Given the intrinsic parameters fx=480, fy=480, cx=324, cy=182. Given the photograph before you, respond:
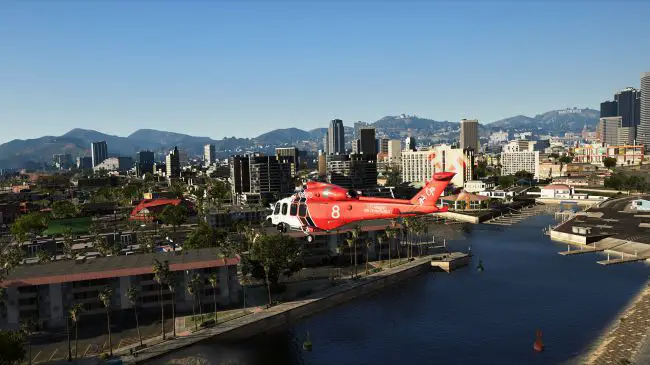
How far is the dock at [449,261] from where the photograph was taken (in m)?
95.9

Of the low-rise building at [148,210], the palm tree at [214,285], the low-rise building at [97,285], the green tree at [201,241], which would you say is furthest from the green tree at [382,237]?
the low-rise building at [148,210]

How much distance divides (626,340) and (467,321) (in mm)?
19205

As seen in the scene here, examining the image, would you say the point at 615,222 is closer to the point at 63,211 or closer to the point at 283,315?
the point at 283,315

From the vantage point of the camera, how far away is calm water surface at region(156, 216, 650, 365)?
5800 centimetres

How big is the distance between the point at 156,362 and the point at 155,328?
31.9ft

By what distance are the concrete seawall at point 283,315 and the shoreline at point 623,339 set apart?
33799 millimetres

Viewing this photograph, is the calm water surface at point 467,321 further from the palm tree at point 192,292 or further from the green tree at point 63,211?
the green tree at point 63,211

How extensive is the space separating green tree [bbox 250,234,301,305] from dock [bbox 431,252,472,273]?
34.8 meters

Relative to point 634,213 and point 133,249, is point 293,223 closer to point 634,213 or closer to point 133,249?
point 133,249

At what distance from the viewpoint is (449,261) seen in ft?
315

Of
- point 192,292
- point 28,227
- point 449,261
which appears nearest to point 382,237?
point 449,261

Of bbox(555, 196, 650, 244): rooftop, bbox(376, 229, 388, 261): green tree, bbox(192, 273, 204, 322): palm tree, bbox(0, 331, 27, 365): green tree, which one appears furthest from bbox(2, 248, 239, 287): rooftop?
bbox(555, 196, 650, 244): rooftop

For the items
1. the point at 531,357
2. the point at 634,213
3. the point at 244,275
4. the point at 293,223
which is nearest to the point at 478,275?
the point at 531,357

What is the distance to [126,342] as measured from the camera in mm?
58219
